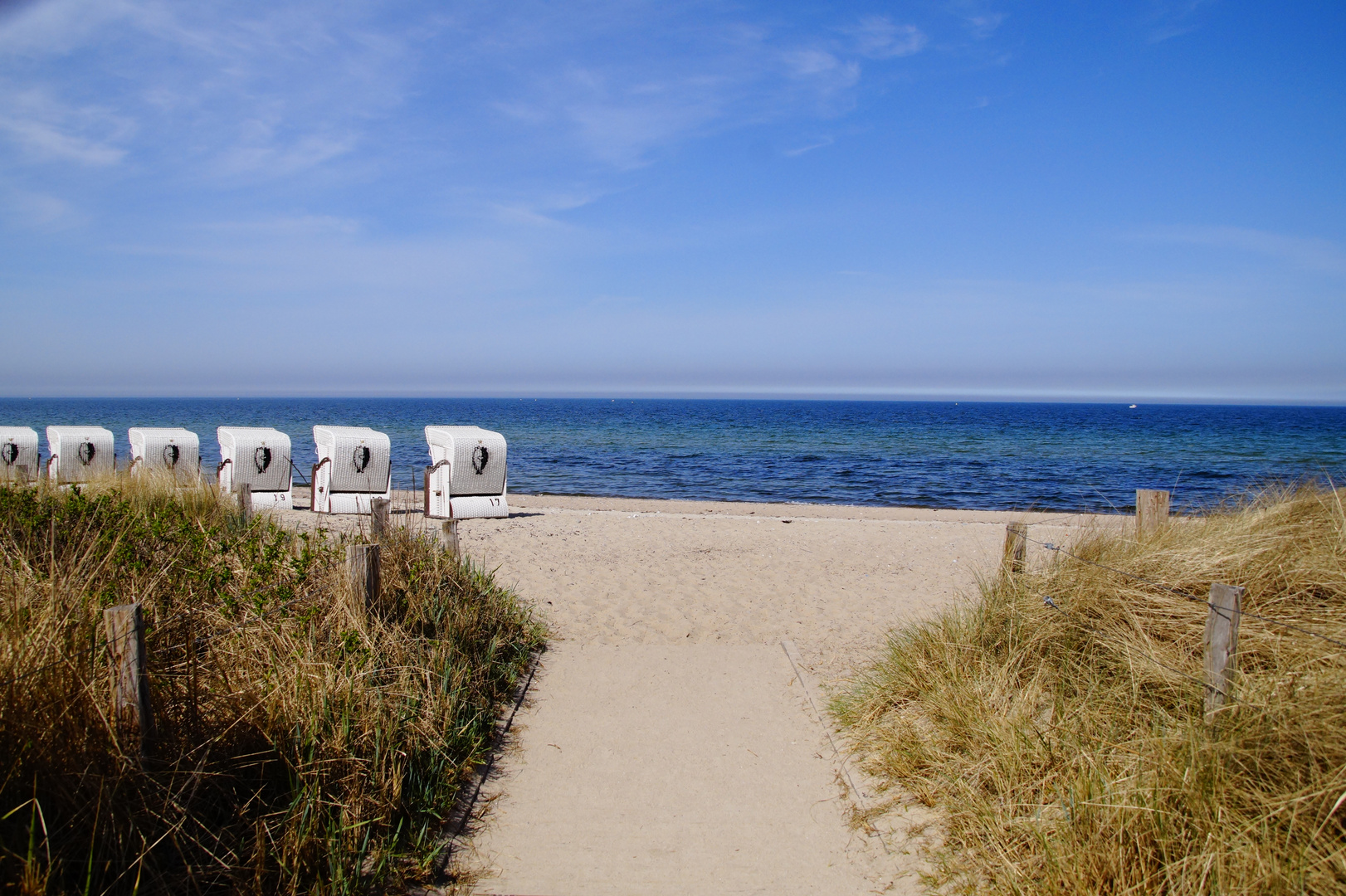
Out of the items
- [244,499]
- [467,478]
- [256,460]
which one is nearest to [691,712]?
[244,499]

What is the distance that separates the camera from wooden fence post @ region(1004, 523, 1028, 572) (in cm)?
524

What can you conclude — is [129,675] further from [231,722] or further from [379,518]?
[379,518]

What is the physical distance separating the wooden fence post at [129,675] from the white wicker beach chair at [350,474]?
1076 centimetres

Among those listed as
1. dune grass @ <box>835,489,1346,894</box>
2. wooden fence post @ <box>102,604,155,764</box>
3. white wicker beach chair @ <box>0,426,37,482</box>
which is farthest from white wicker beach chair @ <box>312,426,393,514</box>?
wooden fence post @ <box>102,604,155,764</box>

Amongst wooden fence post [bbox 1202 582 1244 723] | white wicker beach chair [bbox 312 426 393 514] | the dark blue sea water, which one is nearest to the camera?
wooden fence post [bbox 1202 582 1244 723]

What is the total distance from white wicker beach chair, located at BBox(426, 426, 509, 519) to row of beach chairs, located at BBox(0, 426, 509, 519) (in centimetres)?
1

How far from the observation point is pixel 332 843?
3.05 meters

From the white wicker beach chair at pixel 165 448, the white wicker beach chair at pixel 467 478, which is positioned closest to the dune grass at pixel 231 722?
the white wicker beach chair at pixel 467 478

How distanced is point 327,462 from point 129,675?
11539 millimetres

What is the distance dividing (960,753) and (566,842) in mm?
1998

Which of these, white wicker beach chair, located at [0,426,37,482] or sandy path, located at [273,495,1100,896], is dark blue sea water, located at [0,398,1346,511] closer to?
white wicker beach chair, located at [0,426,37,482]

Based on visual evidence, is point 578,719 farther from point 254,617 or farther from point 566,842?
point 254,617

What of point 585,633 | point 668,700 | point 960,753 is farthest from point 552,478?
point 960,753

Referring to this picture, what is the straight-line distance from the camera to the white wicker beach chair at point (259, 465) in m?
13.9
